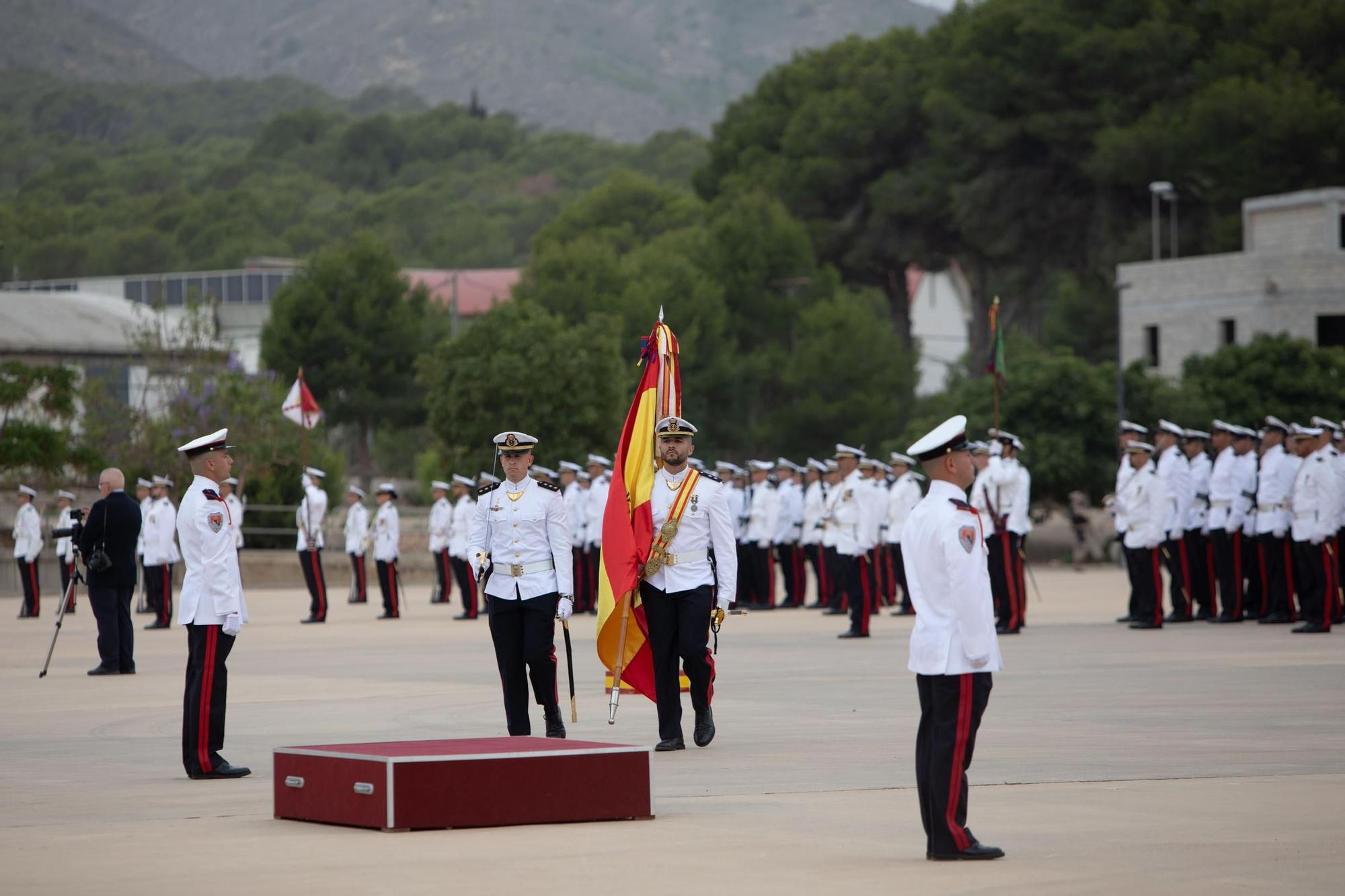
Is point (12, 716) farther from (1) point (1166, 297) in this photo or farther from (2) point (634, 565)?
(1) point (1166, 297)

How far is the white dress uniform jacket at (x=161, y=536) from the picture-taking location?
26.0m

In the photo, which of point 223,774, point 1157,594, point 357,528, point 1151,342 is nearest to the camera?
point 223,774

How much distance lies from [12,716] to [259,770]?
419 cm

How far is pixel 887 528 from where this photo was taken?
2648 cm

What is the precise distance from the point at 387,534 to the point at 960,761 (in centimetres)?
2258

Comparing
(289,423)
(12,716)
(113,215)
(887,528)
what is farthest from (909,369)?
(113,215)

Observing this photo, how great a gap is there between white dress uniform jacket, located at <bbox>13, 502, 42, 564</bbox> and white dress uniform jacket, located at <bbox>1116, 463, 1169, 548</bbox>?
59.8 ft

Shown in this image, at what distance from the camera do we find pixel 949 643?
7.75 meters

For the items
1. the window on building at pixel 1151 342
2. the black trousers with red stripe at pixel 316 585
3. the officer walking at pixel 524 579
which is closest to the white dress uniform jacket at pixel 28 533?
the black trousers with red stripe at pixel 316 585

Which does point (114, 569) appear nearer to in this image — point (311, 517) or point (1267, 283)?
point (311, 517)

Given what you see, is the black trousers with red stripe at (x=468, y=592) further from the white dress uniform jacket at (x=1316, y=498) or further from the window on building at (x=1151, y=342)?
the window on building at (x=1151, y=342)

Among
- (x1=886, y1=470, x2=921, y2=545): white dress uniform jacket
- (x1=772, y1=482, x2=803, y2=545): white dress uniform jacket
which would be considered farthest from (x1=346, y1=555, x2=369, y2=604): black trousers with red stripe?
(x1=886, y1=470, x2=921, y2=545): white dress uniform jacket

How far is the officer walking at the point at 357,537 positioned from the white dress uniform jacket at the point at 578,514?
3668 millimetres

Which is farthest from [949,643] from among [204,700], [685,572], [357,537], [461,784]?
[357,537]
